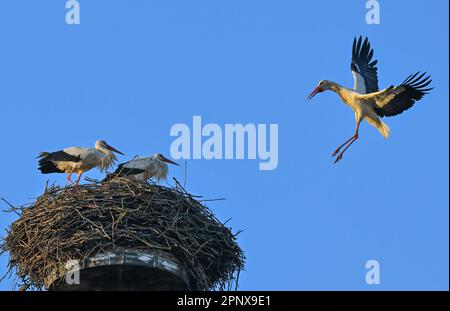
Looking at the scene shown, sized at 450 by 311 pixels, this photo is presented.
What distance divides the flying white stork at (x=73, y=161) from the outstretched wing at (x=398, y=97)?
3652 millimetres

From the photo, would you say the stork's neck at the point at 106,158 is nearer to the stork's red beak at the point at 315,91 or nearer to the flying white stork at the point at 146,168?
the flying white stork at the point at 146,168

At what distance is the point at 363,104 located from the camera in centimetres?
1711

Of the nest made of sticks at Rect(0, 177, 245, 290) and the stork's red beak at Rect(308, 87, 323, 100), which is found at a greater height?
the stork's red beak at Rect(308, 87, 323, 100)

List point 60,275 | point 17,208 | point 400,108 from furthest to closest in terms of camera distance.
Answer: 1. point 400,108
2. point 17,208
3. point 60,275

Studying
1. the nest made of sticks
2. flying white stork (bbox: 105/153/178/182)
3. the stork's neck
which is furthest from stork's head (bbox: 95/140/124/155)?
the nest made of sticks

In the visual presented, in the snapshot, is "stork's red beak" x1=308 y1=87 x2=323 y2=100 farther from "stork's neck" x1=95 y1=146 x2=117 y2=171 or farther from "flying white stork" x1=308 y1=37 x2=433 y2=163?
"stork's neck" x1=95 y1=146 x2=117 y2=171

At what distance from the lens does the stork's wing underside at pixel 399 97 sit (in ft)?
52.4

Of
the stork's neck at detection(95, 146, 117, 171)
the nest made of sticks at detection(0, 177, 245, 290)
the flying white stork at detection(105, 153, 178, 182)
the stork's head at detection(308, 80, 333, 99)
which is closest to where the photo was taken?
the nest made of sticks at detection(0, 177, 245, 290)

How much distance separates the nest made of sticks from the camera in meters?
13.5

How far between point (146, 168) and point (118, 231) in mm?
2874
